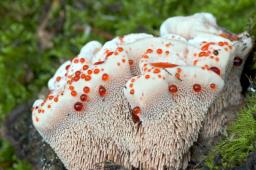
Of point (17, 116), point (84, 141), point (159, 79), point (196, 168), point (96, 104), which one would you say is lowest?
point (17, 116)

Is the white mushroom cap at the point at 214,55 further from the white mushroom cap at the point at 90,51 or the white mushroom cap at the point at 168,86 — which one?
the white mushroom cap at the point at 90,51

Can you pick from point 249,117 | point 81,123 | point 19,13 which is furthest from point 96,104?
point 19,13

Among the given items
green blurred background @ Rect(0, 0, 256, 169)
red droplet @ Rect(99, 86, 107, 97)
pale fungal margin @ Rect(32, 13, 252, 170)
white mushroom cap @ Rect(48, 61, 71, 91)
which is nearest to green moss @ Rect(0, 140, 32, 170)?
green blurred background @ Rect(0, 0, 256, 169)

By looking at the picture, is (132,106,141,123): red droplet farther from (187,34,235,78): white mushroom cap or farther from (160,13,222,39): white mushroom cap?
(160,13,222,39): white mushroom cap

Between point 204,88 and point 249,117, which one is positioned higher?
point 204,88

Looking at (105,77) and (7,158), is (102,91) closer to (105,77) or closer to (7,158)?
(105,77)

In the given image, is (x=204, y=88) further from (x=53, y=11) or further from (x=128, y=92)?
(x=53, y=11)

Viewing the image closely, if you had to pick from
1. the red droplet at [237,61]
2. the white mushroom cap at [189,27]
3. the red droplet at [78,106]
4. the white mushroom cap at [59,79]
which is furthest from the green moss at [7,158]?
the red droplet at [237,61]
